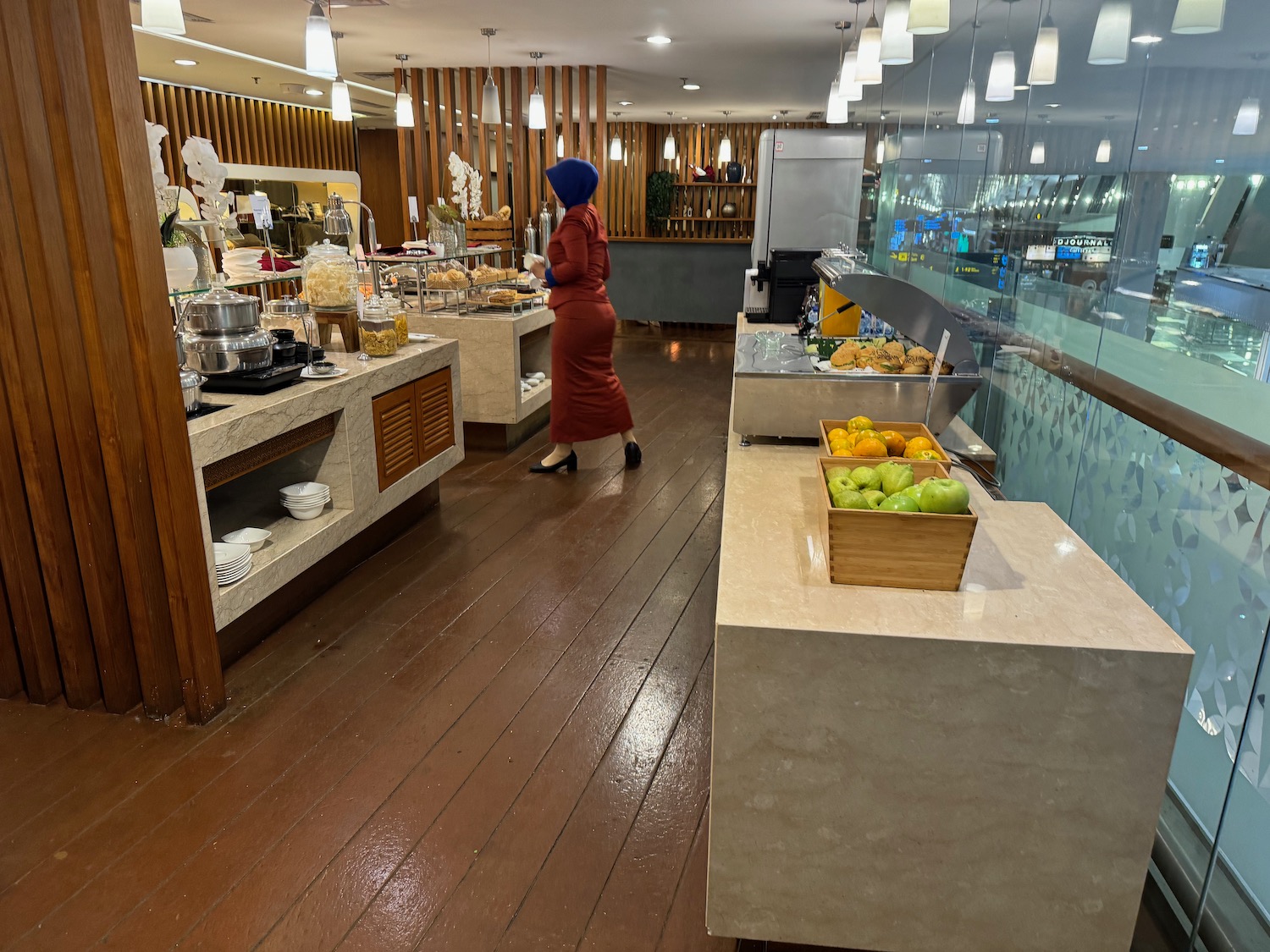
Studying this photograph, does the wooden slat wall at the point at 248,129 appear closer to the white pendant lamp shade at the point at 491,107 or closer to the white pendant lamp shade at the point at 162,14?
the white pendant lamp shade at the point at 491,107

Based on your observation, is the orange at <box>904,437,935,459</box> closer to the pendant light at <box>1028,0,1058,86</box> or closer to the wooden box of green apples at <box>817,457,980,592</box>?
the wooden box of green apples at <box>817,457,980,592</box>

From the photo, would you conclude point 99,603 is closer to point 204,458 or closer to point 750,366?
point 204,458

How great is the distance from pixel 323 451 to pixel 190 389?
0.78 metres

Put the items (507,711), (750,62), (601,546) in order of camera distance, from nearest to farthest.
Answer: (507,711), (601,546), (750,62)

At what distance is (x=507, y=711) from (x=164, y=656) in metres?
1.04

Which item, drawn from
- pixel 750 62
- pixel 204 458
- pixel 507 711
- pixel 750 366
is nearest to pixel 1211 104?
pixel 750 366

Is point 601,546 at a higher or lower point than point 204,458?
lower

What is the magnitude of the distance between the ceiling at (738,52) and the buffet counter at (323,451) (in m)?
2.60

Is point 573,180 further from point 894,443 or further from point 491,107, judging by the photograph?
point 894,443

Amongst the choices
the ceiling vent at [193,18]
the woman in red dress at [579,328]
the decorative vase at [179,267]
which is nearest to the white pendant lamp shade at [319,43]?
the woman in red dress at [579,328]

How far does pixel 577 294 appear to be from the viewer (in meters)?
4.78

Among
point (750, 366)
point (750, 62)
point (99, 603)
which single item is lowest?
point (99, 603)

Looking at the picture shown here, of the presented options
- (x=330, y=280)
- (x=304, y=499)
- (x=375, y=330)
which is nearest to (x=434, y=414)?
(x=375, y=330)

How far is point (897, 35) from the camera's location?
265 centimetres
